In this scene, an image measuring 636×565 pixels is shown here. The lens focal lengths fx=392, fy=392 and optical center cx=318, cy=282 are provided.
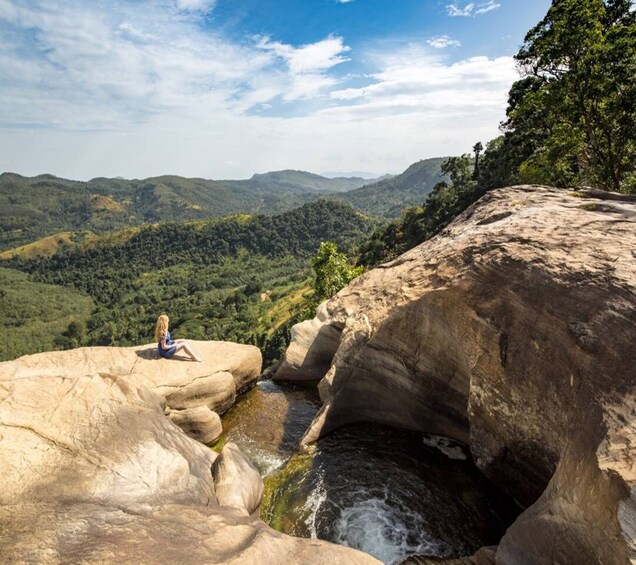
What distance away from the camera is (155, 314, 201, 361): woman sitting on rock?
20.6 meters

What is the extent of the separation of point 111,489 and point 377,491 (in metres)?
10.3

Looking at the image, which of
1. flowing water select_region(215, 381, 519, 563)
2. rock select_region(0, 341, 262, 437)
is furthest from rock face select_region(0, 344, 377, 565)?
rock select_region(0, 341, 262, 437)

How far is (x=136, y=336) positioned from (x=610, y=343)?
7459 inches

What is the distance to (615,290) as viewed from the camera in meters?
11.4

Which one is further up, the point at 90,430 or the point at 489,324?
the point at 489,324

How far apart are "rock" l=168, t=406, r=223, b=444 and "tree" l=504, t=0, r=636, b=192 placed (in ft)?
109

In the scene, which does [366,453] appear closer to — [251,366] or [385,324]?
[385,324]

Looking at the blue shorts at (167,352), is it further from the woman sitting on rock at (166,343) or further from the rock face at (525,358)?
the rock face at (525,358)

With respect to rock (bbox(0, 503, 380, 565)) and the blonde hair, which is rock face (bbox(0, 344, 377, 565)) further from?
the blonde hair

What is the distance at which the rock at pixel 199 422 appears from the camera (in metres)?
19.4

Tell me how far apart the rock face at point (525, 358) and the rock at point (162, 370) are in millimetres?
5613

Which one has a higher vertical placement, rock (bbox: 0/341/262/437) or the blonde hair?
the blonde hair

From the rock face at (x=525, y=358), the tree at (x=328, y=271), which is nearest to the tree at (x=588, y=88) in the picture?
the rock face at (x=525, y=358)

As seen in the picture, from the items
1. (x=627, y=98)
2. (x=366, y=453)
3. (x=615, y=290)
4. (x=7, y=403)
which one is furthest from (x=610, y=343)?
(x=627, y=98)
